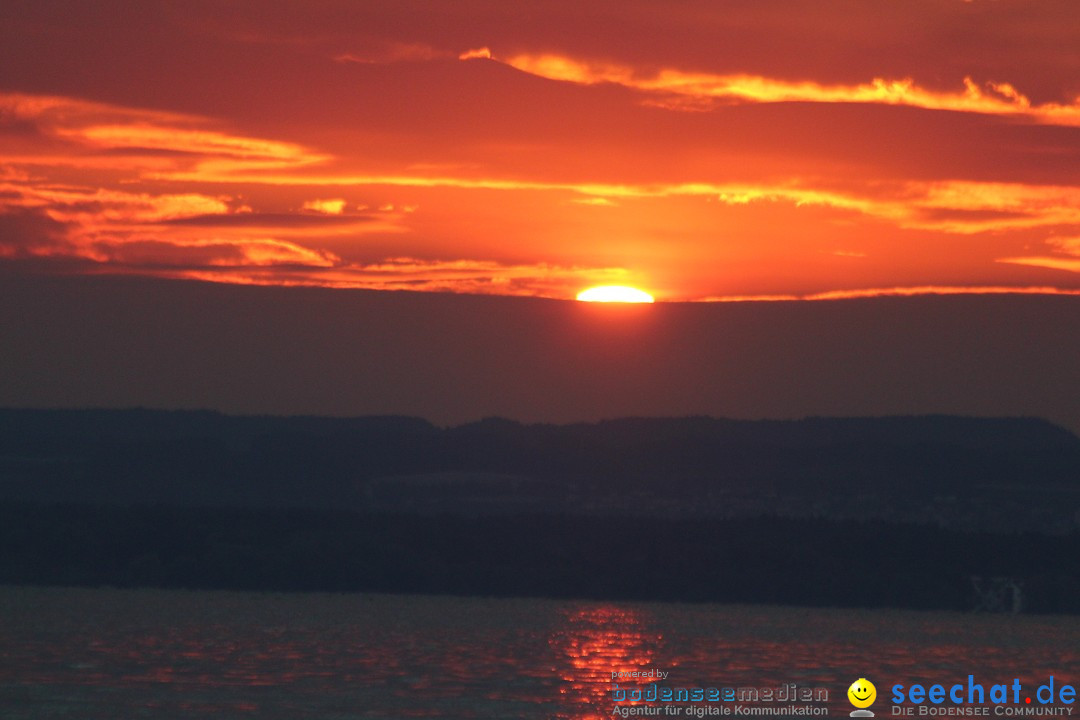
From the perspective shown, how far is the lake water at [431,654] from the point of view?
53000 mm

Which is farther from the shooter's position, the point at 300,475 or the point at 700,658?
the point at 300,475

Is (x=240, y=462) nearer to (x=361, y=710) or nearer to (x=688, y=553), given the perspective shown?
(x=688, y=553)

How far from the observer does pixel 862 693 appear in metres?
58.3

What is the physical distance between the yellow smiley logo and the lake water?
472mm

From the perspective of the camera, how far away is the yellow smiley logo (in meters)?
56.5

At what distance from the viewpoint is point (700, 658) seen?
7638cm

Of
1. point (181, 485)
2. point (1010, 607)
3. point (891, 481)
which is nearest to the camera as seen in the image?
point (1010, 607)

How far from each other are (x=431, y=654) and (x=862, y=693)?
2135 centimetres

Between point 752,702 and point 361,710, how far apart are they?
13.1 meters

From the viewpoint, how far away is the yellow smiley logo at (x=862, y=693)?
56.5m

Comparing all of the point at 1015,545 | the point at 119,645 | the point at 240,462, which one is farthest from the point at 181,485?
the point at 119,645

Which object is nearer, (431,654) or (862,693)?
(862,693)

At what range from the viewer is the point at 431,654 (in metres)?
73.4

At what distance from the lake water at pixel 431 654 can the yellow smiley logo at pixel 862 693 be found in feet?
1.55
